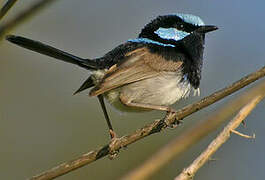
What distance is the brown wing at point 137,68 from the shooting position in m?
4.05

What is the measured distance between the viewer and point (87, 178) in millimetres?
6438

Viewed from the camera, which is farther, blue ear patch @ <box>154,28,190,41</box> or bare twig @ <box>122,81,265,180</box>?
blue ear patch @ <box>154,28,190,41</box>

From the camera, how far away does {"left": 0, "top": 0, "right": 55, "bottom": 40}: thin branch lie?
1.67 metres

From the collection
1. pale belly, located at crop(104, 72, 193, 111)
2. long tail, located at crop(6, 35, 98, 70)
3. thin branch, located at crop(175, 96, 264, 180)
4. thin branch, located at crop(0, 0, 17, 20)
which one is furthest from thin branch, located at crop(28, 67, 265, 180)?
thin branch, located at crop(0, 0, 17, 20)

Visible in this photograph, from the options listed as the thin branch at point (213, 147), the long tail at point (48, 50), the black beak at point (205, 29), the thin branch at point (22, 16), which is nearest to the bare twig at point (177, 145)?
the thin branch at point (213, 147)

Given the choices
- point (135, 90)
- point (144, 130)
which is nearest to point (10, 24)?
point (144, 130)

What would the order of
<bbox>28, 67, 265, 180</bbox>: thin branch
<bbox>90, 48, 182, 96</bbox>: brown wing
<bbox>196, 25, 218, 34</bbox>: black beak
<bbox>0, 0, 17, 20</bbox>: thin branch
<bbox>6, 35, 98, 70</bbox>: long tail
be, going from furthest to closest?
<bbox>196, 25, 218, 34</bbox>: black beak, <bbox>90, 48, 182, 96</bbox>: brown wing, <bbox>6, 35, 98, 70</bbox>: long tail, <bbox>28, 67, 265, 180</bbox>: thin branch, <bbox>0, 0, 17, 20</bbox>: thin branch

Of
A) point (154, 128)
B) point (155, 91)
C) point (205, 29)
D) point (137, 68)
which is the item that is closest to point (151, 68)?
point (137, 68)

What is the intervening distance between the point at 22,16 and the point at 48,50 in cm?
222

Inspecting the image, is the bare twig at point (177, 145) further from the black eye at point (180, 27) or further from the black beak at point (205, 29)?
the black eye at point (180, 27)

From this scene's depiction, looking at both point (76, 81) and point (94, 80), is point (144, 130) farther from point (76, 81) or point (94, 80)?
point (76, 81)

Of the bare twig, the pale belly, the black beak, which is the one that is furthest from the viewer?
the black beak

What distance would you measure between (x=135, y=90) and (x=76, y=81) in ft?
9.93

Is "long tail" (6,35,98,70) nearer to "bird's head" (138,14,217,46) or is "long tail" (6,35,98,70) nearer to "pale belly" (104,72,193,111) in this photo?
"pale belly" (104,72,193,111)
